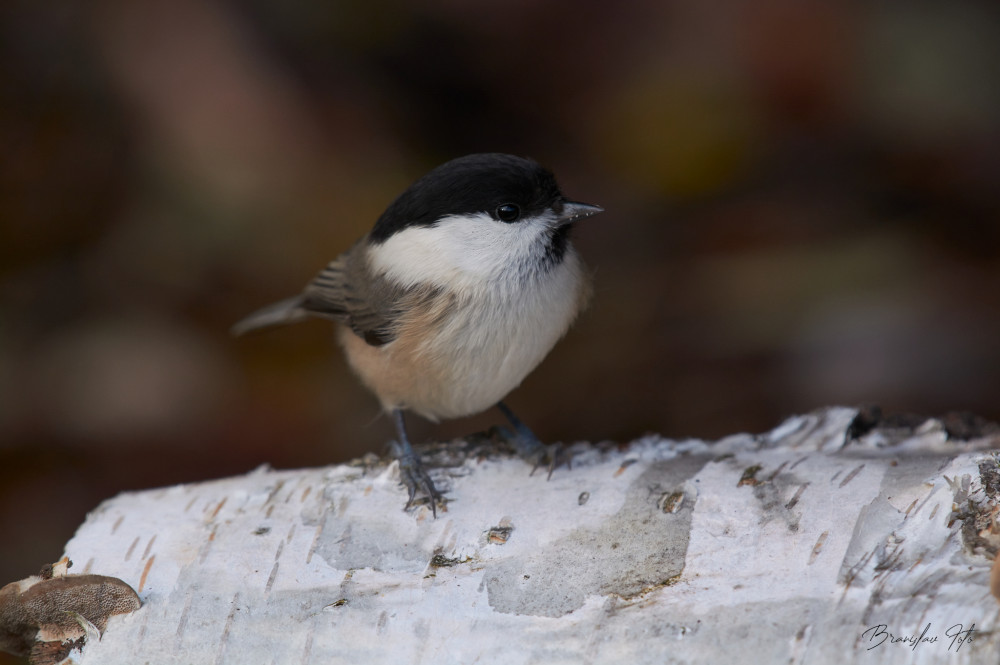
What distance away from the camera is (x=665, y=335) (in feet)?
8.63

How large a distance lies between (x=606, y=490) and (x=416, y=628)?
0.44m

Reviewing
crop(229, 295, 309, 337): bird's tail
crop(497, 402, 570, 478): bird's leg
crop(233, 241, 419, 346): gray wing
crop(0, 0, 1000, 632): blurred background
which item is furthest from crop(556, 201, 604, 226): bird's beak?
crop(0, 0, 1000, 632): blurred background

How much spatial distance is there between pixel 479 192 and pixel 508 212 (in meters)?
0.08

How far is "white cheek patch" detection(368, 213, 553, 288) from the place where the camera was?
5.05 feet

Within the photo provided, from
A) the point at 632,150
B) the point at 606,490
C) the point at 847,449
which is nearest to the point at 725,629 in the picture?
the point at 606,490

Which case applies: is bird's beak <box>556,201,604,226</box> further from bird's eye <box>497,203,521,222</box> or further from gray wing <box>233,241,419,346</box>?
gray wing <box>233,241,419,346</box>

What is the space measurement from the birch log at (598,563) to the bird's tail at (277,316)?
0.64 meters

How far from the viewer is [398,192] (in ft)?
8.25

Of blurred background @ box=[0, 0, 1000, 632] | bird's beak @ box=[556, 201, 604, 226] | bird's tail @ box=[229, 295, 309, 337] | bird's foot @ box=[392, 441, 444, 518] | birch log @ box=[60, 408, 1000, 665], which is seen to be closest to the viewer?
birch log @ box=[60, 408, 1000, 665]

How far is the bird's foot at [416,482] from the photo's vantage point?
4.80 ft

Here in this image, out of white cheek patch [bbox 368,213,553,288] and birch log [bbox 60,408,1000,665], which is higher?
white cheek patch [bbox 368,213,553,288]

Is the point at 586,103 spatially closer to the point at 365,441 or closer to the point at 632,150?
the point at 632,150

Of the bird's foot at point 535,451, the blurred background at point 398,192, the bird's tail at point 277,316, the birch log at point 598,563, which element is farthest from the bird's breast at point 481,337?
the blurred background at point 398,192

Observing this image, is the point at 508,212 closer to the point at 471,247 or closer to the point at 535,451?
the point at 471,247
